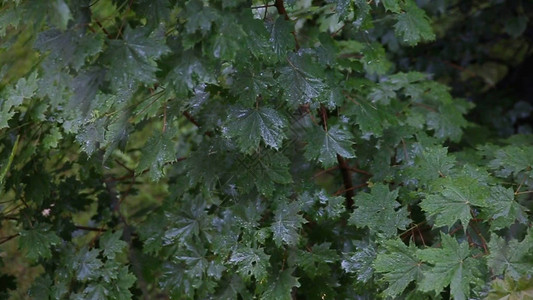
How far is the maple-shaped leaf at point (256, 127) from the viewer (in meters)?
1.68

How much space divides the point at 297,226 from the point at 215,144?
376 millimetres

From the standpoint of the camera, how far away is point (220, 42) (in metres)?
1.37

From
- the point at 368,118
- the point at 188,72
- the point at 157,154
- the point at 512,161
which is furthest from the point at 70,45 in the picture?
the point at 512,161

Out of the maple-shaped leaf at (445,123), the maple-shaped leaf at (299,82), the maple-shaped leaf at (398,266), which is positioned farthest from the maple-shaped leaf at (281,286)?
the maple-shaped leaf at (445,123)

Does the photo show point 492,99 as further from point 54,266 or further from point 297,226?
point 54,266

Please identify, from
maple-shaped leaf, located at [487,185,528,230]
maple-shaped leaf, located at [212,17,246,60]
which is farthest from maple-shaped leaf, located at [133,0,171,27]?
maple-shaped leaf, located at [487,185,528,230]

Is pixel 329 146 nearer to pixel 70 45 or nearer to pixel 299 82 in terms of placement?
pixel 299 82

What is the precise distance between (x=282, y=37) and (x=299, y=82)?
0.14m

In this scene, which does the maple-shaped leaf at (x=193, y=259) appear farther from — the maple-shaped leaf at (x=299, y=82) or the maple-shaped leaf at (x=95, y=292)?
the maple-shaped leaf at (x=299, y=82)

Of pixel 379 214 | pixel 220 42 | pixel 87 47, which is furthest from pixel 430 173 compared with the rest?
pixel 87 47

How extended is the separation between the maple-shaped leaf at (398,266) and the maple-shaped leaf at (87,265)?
966 mm

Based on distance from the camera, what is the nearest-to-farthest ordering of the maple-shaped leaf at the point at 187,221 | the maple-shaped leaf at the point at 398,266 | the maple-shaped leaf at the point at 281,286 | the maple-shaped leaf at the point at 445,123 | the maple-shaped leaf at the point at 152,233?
the maple-shaped leaf at the point at 398,266 → the maple-shaped leaf at the point at 281,286 → the maple-shaped leaf at the point at 187,221 → the maple-shaped leaf at the point at 152,233 → the maple-shaped leaf at the point at 445,123

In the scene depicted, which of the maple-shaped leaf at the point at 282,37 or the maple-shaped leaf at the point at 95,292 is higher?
the maple-shaped leaf at the point at 282,37

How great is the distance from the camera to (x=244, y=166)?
1904 mm
